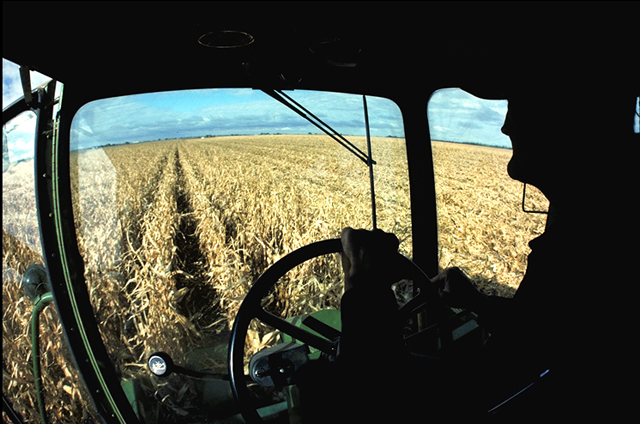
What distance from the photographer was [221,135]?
2.43 m

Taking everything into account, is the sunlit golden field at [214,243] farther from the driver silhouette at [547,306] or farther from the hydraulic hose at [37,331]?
the driver silhouette at [547,306]

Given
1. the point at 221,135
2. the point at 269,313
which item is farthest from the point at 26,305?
the point at 221,135

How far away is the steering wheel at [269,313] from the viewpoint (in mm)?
1537

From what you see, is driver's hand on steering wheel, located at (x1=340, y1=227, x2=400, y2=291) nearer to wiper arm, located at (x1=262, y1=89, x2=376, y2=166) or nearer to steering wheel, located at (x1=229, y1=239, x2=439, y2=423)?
steering wheel, located at (x1=229, y1=239, x2=439, y2=423)

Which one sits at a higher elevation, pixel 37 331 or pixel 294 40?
pixel 294 40

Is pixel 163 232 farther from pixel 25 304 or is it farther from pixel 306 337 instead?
pixel 306 337

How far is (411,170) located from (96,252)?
1.46 m

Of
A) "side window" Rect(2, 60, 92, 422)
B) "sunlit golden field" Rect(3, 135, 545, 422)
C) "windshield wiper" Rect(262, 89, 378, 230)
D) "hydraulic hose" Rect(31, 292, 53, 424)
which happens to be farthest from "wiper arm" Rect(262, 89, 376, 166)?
"hydraulic hose" Rect(31, 292, 53, 424)

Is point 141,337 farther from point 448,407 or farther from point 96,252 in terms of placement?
point 448,407

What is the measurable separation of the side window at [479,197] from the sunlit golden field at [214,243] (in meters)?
0.01

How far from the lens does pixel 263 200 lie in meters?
5.54

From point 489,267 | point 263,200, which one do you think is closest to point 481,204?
point 489,267

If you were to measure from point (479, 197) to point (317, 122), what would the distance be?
7.88ft

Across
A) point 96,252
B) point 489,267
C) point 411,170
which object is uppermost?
point 411,170
